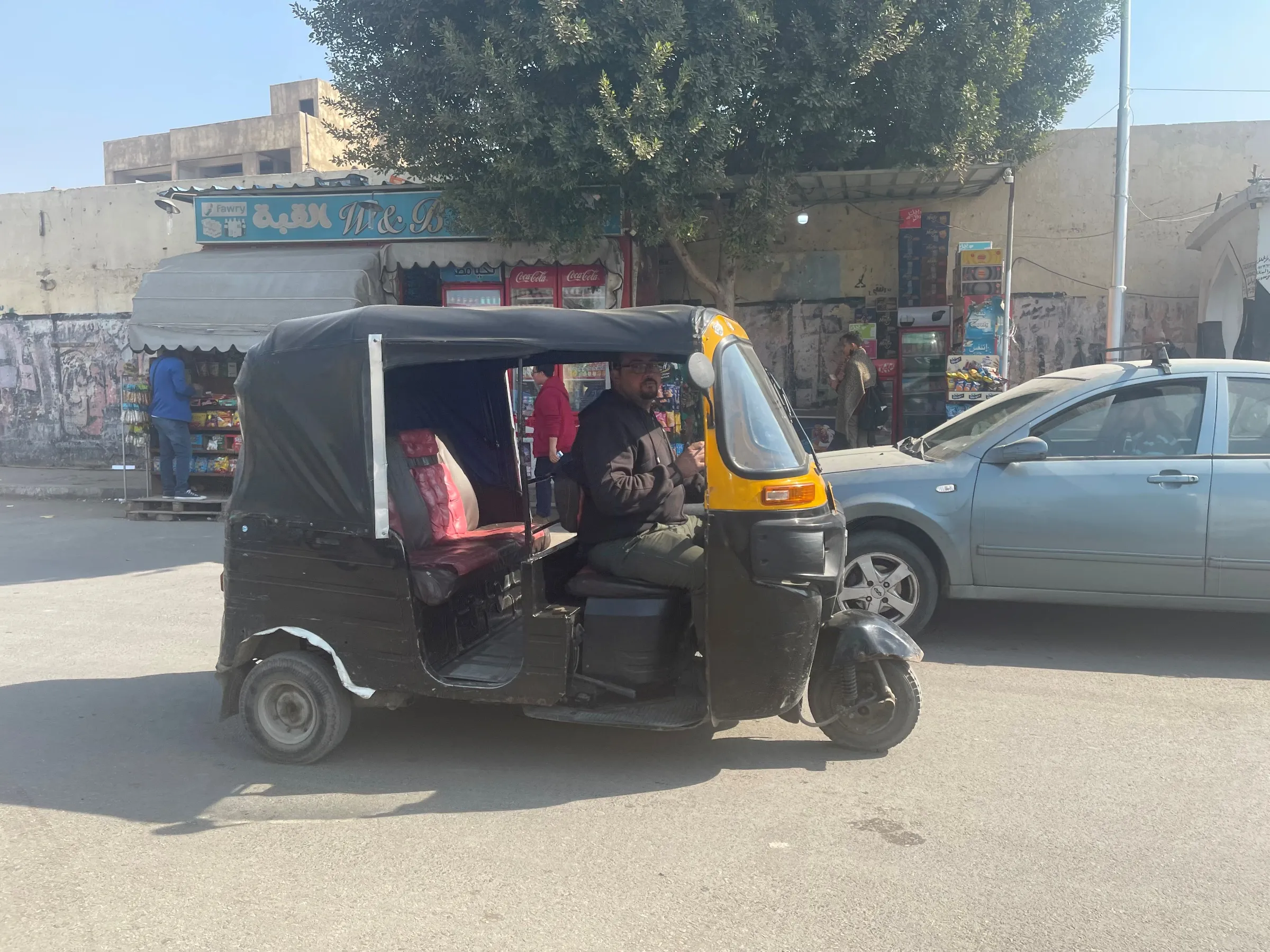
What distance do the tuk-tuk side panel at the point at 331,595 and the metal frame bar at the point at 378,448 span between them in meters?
0.11

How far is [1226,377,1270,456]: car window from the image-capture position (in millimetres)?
5605

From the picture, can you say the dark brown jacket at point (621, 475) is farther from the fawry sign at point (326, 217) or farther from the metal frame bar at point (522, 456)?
the fawry sign at point (326, 217)

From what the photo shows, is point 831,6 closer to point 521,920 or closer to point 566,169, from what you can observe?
point 566,169

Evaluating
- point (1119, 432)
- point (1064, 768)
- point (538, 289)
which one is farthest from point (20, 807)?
point (538, 289)

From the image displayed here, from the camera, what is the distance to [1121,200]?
10852 millimetres

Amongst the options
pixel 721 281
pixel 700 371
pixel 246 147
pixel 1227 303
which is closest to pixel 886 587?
pixel 700 371

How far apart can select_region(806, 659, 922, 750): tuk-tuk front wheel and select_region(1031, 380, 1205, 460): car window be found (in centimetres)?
233

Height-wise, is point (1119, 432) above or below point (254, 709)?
above

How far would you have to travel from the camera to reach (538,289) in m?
12.3

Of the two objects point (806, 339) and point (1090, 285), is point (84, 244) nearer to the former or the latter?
point (806, 339)

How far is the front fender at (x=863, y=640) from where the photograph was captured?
13.5 feet

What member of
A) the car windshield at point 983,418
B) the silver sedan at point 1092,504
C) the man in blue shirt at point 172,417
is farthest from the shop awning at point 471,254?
the silver sedan at point 1092,504

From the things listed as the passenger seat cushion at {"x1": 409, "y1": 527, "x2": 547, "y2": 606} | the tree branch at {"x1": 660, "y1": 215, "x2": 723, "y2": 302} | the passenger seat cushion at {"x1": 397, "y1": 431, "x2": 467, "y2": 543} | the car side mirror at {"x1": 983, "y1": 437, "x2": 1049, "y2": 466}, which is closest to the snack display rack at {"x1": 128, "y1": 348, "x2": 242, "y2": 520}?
the tree branch at {"x1": 660, "y1": 215, "x2": 723, "y2": 302}

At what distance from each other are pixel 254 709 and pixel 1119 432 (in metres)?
5.15
